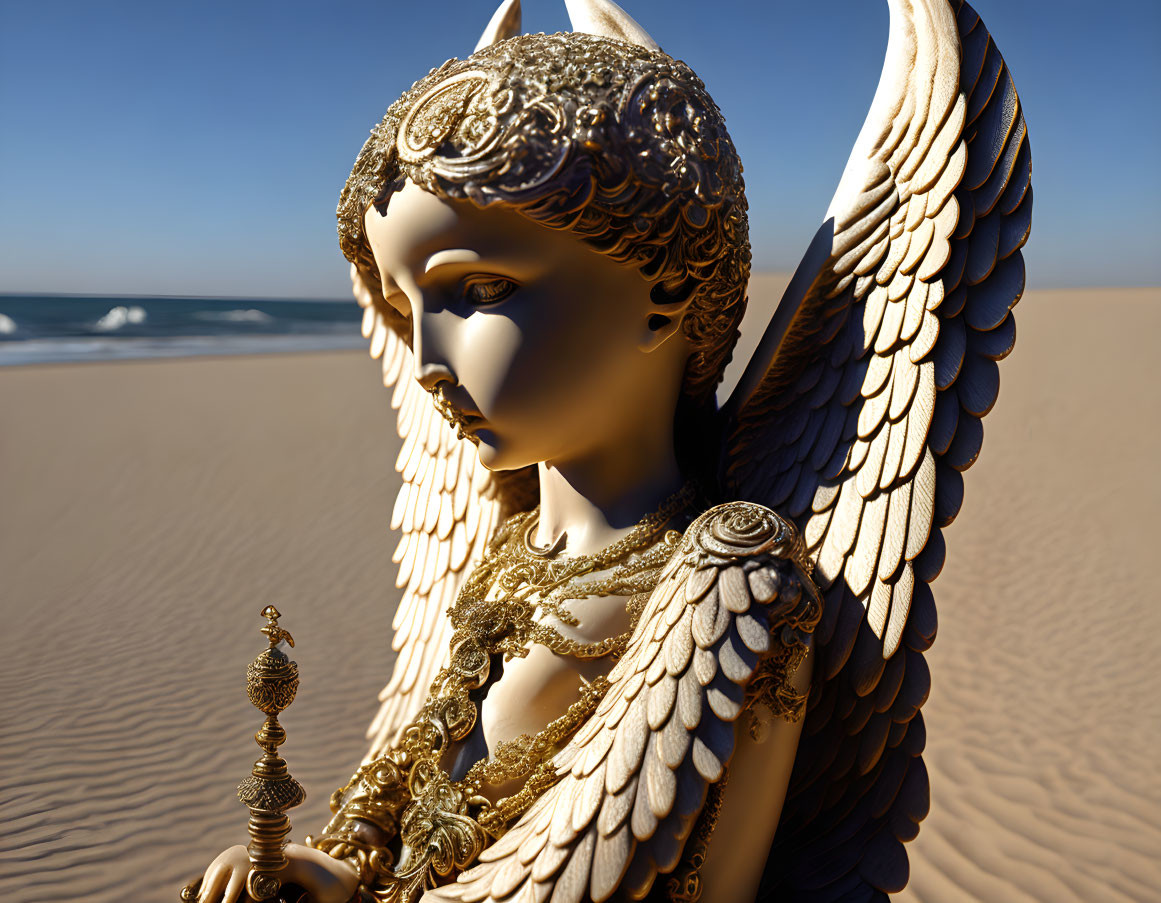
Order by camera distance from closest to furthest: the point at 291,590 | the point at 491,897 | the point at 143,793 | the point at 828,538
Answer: the point at 491,897
the point at 828,538
the point at 143,793
the point at 291,590

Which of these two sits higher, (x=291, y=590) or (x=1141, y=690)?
(x=1141, y=690)

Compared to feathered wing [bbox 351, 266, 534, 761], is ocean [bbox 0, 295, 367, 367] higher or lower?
higher

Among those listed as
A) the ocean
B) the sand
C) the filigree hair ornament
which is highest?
the ocean

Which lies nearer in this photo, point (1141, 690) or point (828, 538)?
point (828, 538)

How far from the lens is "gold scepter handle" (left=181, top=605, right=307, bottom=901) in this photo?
1376 millimetres

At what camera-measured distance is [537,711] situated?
1598mm

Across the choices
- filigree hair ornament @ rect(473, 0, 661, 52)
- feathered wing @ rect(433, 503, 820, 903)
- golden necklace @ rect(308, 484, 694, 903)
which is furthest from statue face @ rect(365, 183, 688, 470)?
filigree hair ornament @ rect(473, 0, 661, 52)

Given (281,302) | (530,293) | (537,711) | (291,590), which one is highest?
(281,302)

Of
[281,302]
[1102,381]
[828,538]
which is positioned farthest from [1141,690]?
[281,302]

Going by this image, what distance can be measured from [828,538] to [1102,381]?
14677 mm

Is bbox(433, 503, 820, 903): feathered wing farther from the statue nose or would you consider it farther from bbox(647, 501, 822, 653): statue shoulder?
the statue nose

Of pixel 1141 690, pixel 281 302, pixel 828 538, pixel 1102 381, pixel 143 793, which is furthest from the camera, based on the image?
pixel 281 302

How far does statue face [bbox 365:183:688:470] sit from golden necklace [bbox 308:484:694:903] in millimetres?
223

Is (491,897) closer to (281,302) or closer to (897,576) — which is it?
(897,576)
